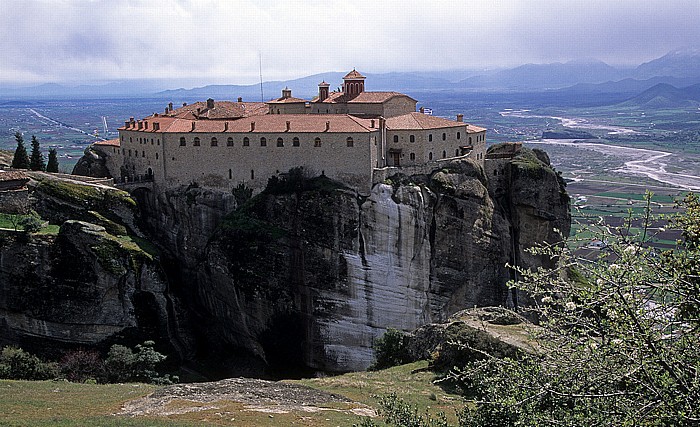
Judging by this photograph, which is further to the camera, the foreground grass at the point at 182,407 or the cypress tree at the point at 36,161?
the cypress tree at the point at 36,161

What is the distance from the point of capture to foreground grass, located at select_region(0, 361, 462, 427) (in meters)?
22.7

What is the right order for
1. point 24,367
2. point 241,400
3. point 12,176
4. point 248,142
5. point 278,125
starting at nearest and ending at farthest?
point 241,400, point 24,367, point 12,176, point 248,142, point 278,125

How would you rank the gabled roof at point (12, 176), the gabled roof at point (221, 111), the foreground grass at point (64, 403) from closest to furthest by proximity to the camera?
the foreground grass at point (64, 403), the gabled roof at point (12, 176), the gabled roof at point (221, 111)

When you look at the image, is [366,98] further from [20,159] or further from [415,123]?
[20,159]

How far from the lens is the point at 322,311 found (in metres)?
54.9

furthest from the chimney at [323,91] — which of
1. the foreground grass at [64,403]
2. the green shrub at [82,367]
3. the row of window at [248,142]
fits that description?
the foreground grass at [64,403]

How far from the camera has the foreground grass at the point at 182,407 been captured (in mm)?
22656

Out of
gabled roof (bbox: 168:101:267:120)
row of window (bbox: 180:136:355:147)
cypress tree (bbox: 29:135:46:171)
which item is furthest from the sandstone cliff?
gabled roof (bbox: 168:101:267:120)

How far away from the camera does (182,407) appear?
25094mm

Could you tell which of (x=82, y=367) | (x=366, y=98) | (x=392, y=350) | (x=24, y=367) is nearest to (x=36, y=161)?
(x=82, y=367)

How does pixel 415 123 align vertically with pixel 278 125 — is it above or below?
below

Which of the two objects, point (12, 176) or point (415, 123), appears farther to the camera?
point (415, 123)

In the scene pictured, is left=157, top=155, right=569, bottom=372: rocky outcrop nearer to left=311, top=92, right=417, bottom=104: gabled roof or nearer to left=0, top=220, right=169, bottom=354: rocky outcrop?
left=0, top=220, right=169, bottom=354: rocky outcrop

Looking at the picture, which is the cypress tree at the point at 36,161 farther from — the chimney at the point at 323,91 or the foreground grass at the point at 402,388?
the foreground grass at the point at 402,388
